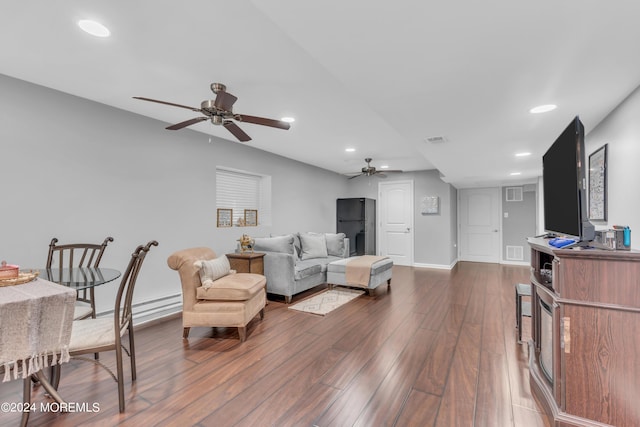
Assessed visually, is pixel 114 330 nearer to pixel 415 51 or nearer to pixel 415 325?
pixel 415 51

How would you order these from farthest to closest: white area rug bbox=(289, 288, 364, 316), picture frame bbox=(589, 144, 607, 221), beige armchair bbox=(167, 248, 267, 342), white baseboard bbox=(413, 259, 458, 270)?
white baseboard bbox=(413, 259, 458, 270), white area rug bbox=(289, 288, 364, 316), beige armchair bbox=(167, 248, 267, 342), picture frame bbox=(589, 144, 607, 221)

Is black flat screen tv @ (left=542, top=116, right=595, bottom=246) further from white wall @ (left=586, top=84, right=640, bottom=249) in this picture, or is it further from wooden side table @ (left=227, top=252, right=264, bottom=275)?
wooden side table @ (left=227, top=252, right=264, bottom=275)

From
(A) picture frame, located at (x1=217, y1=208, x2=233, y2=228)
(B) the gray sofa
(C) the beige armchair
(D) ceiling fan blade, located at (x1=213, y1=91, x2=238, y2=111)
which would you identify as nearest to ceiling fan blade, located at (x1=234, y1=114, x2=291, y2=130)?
(D) ceiling fan blade, located at (x1=213, y1=91, x2=238, y2=111)

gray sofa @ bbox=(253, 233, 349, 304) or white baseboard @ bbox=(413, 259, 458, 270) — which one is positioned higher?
gray sofa @ bbox=(253, 233, 349, 304)

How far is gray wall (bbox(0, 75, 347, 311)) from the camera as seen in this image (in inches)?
99.2

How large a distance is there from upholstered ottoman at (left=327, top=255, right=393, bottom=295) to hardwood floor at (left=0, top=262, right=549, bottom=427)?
87 cm

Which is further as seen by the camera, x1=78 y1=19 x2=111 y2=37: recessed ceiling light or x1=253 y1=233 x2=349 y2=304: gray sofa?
x1=253 y1=233 x2=349 y2=304: gray sofa

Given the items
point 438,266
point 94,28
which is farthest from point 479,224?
point 94,28

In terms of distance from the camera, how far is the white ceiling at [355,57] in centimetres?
137

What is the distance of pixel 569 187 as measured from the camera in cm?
184

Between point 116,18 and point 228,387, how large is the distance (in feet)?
7.98

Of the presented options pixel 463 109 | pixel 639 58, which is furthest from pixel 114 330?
pixel 639 58

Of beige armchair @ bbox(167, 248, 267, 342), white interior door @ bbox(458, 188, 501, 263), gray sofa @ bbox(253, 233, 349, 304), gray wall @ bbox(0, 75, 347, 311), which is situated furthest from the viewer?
white interior door @ bbox(458, 188, 501, 263)

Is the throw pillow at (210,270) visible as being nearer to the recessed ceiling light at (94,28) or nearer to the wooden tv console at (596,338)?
the recessed ceiling light at (94,28)
